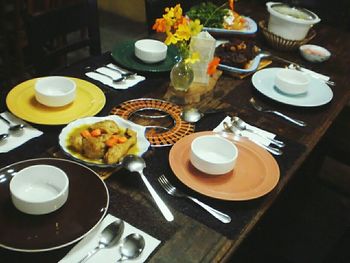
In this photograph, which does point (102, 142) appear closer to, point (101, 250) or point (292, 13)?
point (101, 250)

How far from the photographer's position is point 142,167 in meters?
1.02

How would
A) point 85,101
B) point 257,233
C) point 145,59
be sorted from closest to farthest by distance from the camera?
point 85,101, point 145,59, point 257,233

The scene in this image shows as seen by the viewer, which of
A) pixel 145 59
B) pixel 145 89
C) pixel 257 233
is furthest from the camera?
pixel 257 233

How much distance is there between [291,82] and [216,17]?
53 cm

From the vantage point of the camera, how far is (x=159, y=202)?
95 cm

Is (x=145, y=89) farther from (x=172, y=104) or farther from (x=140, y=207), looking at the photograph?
(x=140, y=207)

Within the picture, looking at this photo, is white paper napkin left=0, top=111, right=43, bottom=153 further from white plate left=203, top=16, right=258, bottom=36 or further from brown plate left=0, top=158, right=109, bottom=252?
white plate left=203, top=16, right=258, bottom=36

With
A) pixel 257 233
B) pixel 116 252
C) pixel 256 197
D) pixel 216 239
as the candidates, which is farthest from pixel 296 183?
pixel 116 252

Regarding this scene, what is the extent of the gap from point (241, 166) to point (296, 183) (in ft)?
3.25

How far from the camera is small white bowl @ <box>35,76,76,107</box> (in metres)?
1.19

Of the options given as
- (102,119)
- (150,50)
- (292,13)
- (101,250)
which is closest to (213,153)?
(102,119)

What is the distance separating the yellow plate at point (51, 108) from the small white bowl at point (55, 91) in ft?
0.08

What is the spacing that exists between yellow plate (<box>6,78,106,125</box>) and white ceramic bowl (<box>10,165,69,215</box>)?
29cm

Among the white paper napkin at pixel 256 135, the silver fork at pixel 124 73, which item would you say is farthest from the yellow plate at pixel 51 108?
the white paper napkin at pixel 256 135
